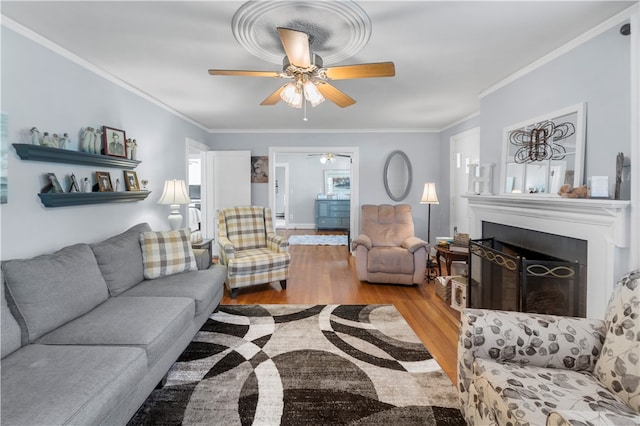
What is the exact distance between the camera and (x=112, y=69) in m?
2.65

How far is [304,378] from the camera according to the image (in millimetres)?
1914

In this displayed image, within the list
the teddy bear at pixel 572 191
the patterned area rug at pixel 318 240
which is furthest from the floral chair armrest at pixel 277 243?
the patterned area rug at pixel 318 240

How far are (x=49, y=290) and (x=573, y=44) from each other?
3.75 meters

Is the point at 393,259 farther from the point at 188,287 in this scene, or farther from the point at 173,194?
the point at 173,194

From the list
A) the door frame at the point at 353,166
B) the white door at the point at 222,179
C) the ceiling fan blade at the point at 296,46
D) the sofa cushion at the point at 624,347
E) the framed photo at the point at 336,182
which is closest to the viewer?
the sofa cushion at the point at 624,347

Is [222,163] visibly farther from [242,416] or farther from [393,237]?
[242,416]

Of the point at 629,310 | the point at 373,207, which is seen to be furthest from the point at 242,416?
the point at 373,207

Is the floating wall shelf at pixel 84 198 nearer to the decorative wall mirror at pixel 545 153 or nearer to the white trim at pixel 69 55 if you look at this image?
the white trim at pixel 69 55

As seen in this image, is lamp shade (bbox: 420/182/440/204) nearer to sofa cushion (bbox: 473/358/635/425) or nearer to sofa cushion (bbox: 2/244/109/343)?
sofa cushion (bbox: 473/358/635/425)

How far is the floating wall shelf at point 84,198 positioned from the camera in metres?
2.07

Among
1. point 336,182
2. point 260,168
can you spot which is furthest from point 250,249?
point 336,182

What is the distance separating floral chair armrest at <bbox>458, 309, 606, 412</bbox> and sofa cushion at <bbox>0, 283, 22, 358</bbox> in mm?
2276

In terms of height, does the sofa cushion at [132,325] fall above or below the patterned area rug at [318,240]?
above

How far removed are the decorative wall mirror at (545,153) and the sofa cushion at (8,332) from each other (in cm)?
347
